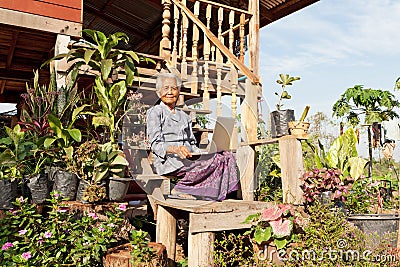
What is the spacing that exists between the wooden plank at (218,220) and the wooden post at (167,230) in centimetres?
48

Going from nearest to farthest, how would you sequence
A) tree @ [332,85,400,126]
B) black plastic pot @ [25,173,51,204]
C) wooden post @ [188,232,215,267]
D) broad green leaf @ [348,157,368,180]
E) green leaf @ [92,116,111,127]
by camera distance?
1. wooden post @ [188,232,215,267]
2. black plastic pot @ [25,173,51,204]
3. green leaf @ [92,116,111,127]
4. broad green leaf @ [348,157,368,180]
5. tree @ [332,85,400,126]

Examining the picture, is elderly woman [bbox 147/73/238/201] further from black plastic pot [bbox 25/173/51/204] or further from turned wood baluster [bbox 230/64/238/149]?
black plastic pot [bbox 25/173/51/204]

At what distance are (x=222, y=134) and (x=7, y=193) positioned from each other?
5.66 feet

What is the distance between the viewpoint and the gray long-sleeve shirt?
312 centimetres

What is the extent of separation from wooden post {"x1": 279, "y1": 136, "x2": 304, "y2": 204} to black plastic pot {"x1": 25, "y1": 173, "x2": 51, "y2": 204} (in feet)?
5.90

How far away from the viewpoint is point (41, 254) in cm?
266

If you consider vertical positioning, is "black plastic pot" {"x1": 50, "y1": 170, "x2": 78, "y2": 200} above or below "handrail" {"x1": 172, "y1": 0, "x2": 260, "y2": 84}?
below

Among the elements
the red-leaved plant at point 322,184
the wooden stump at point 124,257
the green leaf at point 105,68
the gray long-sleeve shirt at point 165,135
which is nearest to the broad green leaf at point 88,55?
the green leaf at point 105,68

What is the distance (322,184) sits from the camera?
2982mm

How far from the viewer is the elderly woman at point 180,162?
311 cm

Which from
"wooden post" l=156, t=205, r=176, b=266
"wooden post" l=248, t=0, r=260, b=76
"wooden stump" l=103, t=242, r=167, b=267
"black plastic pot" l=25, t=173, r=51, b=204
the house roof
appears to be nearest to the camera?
"wooden stump" l=103, t=242, r=167, b=267

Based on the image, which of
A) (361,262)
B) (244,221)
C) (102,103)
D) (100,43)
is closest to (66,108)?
(102,103)

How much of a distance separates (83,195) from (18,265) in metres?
0.69

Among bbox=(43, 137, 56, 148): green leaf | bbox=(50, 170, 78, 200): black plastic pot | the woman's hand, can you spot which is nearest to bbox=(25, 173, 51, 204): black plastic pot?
bbox=(50, 170, 78, 200): black plastic pot
